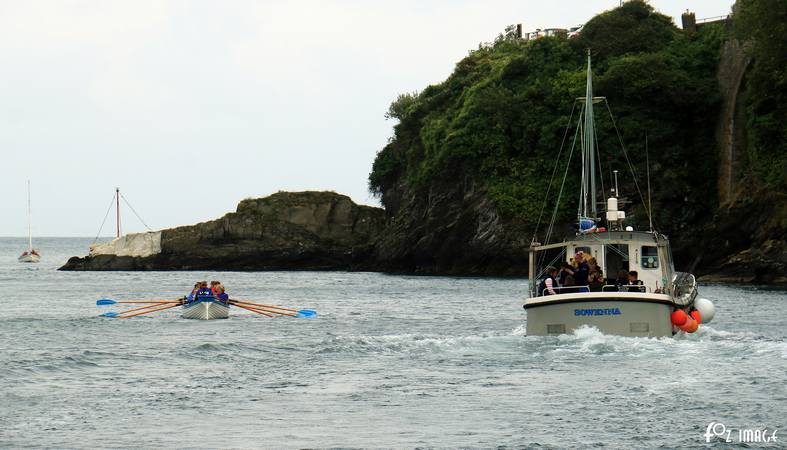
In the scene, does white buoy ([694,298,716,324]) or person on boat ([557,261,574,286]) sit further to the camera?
white buoy ([694,298,716,324])

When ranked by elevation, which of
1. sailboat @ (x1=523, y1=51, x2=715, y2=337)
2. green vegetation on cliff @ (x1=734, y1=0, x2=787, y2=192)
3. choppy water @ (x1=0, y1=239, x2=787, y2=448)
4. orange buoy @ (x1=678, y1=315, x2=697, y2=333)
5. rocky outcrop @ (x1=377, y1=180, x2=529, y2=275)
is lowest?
choppy water @ (x1=0, y1=239, x2=787, y2=448)

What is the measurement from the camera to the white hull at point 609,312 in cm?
3092

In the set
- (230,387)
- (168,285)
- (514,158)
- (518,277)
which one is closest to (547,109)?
(514,158)

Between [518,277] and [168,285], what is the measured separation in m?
25.2

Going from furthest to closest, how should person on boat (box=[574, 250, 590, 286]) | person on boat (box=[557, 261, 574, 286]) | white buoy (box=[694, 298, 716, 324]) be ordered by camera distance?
white buoy (box=[694, 298, 716, 324]) < person on boat (box=[557, 261, 574, 286]) < person on boat (box=[574, 250, 590, 286])

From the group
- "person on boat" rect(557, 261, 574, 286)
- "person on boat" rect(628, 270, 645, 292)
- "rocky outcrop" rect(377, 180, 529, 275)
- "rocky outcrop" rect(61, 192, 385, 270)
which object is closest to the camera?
"person on boat" rect(628, 270, 645, 292)

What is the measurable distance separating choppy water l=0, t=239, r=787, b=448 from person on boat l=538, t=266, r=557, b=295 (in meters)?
1.49

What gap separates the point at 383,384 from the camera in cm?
2720

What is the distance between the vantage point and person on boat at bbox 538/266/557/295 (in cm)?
3256

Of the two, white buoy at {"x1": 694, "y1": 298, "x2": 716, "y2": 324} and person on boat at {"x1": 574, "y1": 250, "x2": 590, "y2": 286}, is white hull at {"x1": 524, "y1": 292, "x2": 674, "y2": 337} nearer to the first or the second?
person on boat at {"x1": 574, "y1": 250, "x2": 590, "y2": 286}

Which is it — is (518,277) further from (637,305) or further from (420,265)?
(637,305)

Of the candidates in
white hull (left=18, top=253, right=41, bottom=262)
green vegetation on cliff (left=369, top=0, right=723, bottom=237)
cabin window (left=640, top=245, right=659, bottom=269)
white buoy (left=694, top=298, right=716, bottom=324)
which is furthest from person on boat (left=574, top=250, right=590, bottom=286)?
white hull (left=18, top=253, right=41, bottom=262)

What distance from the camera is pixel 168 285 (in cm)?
8506

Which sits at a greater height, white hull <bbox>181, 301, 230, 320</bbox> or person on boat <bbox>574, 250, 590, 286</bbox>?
person on boat <bbox>574, 250, 590, 286</bbox>
